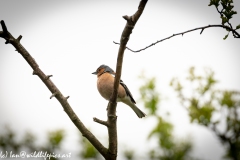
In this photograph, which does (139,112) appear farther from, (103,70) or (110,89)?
(103,70)

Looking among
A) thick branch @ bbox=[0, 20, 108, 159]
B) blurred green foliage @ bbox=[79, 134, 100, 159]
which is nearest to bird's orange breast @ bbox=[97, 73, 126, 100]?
blurred green foliage @ bbox=[79, 134, 100, 159]

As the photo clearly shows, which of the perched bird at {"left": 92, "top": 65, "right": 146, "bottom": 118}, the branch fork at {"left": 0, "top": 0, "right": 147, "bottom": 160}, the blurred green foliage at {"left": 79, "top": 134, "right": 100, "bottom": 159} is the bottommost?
the blurred green foliage at {"left": 79, "top": 134, "right": 100, "bottom": 159}

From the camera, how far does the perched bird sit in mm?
A: 6102

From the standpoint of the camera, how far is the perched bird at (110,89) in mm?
6102

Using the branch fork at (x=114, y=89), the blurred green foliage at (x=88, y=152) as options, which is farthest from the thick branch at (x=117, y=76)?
the blurred green foliage at (x=88, y=152)

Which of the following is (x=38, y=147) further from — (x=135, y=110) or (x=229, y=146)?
(x=135, y=110)

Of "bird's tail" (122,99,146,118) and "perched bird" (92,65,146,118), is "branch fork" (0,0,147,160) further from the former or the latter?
"bird's tail" (122,99,146,118)

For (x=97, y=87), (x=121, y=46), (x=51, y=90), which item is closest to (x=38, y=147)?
(x=51, y=90)

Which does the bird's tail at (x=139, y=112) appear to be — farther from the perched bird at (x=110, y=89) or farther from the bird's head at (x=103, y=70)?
the bird's head at (x=103, y=70)

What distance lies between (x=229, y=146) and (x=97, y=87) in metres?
3.97

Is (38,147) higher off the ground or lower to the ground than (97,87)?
lower

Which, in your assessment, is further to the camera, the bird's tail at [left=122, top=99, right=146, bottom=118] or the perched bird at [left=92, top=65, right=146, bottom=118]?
the bird's tail at [left=122, top=99, right=146, bottom=118]

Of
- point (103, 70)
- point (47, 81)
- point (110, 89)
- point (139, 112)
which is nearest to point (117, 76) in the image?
point (47, 81)

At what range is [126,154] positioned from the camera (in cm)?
351
